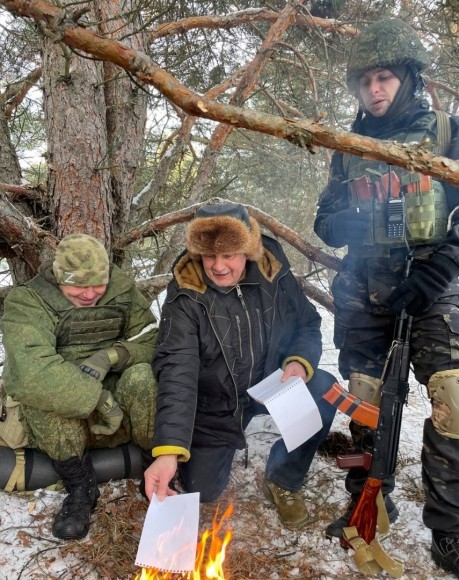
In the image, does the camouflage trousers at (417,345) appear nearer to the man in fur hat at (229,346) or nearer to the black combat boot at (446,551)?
the black combat boot at (446,551)

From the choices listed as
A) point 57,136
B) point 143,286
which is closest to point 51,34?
point 57,136

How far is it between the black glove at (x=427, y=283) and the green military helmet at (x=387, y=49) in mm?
1112

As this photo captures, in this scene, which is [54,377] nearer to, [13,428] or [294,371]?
[13,428]

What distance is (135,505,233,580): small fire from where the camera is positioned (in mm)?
1963

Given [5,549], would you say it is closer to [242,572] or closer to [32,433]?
[32,433]

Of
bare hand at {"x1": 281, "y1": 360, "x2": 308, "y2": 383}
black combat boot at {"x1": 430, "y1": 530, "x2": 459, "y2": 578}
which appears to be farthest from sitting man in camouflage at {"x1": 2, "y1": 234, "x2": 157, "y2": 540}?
black combat boot at {"x1": 430, "y1": 530, "x2": 459, "y2": 578}

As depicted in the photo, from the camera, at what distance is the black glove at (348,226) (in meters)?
2.49

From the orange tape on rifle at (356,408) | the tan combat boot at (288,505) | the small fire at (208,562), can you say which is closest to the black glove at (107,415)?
the small fire at (208,562)

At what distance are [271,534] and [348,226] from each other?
186 cm

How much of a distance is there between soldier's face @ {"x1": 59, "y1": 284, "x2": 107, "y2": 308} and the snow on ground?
3.84 feet

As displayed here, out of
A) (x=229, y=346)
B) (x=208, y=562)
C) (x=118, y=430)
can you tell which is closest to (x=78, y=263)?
(x=229, y=346)

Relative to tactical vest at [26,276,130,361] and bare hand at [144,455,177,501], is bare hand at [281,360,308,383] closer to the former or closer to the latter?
bare hand at [144,455,177,501]

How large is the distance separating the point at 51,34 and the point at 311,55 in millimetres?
4502

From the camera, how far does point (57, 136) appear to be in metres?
3.20
